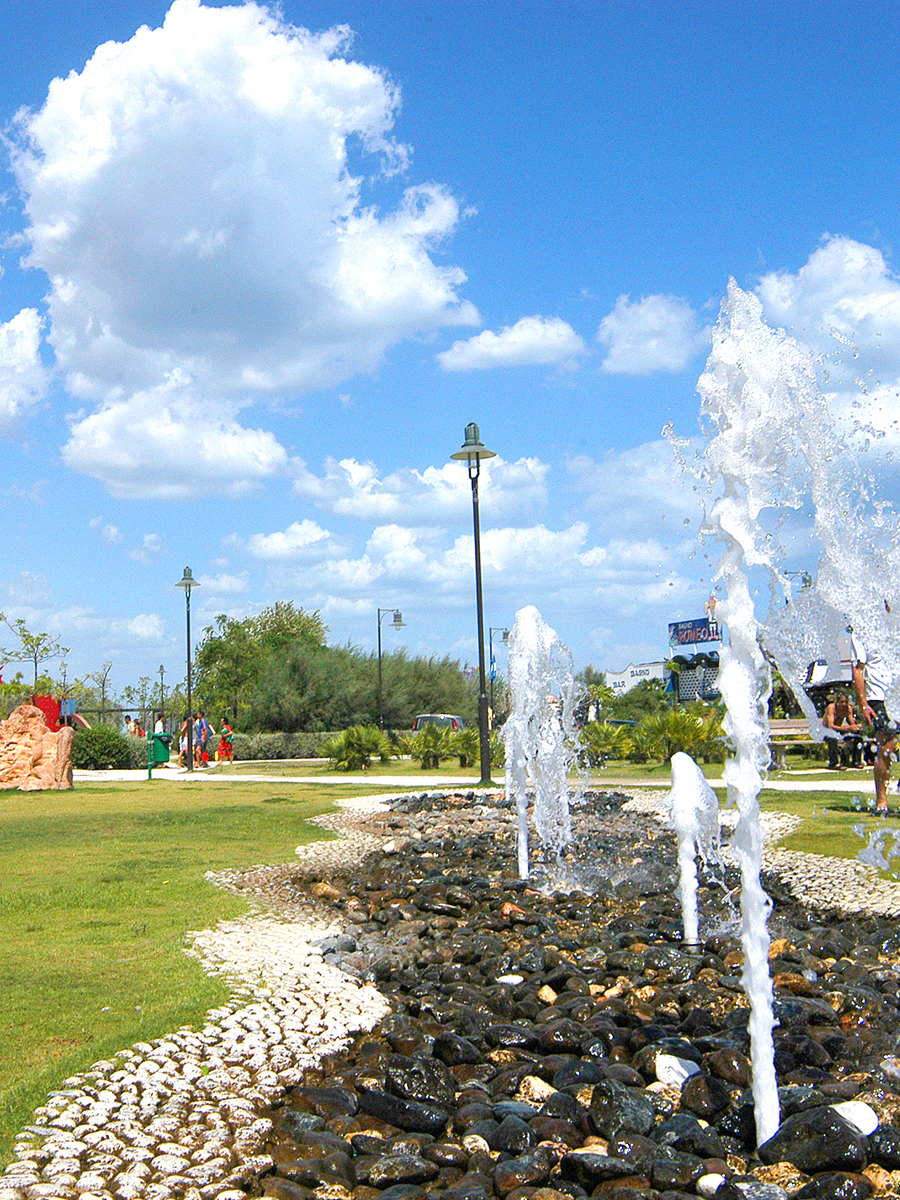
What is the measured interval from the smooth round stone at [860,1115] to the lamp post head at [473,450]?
13526 mm

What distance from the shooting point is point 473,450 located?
16.5 metres

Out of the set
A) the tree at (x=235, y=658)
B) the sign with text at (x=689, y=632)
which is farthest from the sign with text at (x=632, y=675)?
the tree at (x=235, y=658)

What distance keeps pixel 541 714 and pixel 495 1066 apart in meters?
5.70

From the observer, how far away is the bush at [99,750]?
28.2m

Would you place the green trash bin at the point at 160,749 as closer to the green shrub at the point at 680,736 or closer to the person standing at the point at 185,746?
the person standing at the point at 185,746

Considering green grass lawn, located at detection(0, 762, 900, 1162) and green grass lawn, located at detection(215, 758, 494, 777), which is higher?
green grass lawn, located at detection(0, 762, 900, 1162)

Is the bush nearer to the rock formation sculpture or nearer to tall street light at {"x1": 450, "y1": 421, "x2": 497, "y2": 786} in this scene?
the rock formation sculpture

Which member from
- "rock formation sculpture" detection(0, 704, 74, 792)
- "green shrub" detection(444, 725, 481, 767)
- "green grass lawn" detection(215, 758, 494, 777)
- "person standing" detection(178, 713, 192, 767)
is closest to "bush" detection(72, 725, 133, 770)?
"person standing" detection(178, 713, 192, 767)

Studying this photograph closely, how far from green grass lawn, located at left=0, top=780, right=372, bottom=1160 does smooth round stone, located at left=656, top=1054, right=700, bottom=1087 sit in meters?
2.08

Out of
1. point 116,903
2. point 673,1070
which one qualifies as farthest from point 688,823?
point 116,903

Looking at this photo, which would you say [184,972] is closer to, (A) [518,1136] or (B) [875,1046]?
(A) [518,1136]

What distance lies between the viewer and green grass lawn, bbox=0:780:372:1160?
14.8 feet

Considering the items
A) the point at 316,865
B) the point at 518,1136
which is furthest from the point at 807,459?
the point at 316,865

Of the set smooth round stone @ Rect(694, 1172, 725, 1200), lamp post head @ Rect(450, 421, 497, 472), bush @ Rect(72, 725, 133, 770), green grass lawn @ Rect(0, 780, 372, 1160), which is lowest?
smooth round stone @ Rect(694, 1172, 725, 1200)
